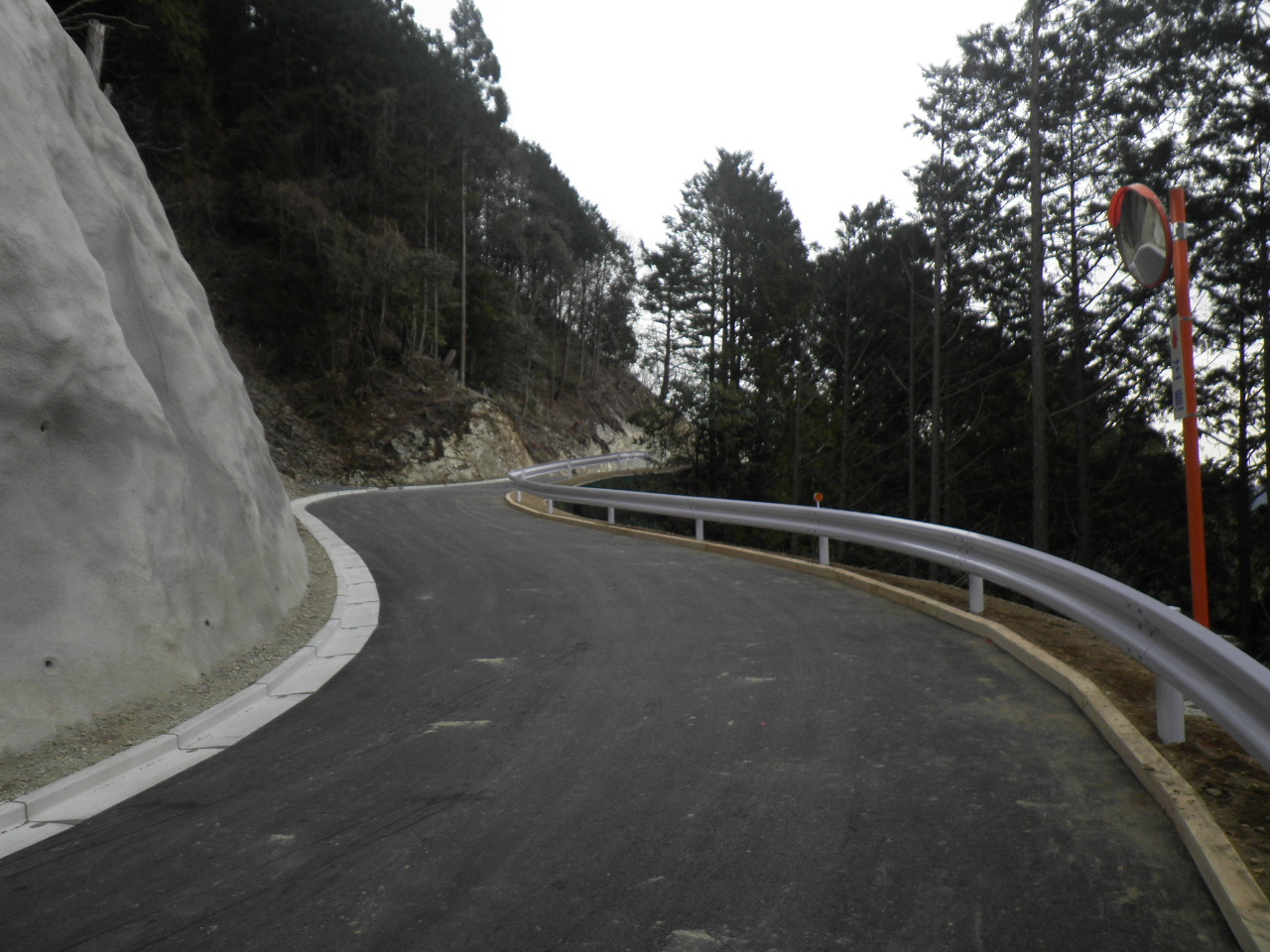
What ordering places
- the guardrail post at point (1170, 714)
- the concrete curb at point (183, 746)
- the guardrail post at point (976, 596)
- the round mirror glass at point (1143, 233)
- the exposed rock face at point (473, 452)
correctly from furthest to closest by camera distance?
1. the exposed rock face at point (473, 452)
2. the guardrail post at point (976, 596)
3. the round mirror glass at point (1143, 233)
4. the guardrail post at point (1170, 714)
5. the concrete curb at point (183, 746)

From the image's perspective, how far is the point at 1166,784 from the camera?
379 cm

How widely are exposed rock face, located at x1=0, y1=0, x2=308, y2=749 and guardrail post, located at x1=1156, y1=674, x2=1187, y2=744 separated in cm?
586

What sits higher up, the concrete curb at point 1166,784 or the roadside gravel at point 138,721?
the concrete curb at point 1166,784

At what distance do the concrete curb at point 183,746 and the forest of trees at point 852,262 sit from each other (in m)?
16.5

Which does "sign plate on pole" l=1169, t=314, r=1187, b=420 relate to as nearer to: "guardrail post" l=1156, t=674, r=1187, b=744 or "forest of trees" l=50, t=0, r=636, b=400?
"guardrail post" l=1156, t=674, r=1187, b=744

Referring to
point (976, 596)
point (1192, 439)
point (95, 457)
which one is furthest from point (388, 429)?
point (1192, 439)

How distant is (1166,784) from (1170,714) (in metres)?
0.75

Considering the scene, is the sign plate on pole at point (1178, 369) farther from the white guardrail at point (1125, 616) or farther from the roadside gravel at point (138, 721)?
the roadside gravel at point (138, 721)

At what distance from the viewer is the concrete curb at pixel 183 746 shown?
4.04 meters

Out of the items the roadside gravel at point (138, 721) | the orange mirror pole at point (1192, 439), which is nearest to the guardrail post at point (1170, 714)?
the orange mirror pole at point (1192, 439)

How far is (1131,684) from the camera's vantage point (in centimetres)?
555

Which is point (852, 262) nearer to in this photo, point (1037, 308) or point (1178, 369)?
point (1037, 308)

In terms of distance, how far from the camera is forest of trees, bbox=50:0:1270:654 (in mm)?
20375

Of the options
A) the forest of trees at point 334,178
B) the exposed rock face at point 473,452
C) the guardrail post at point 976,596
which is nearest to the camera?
the guardrail post at point 976,596
